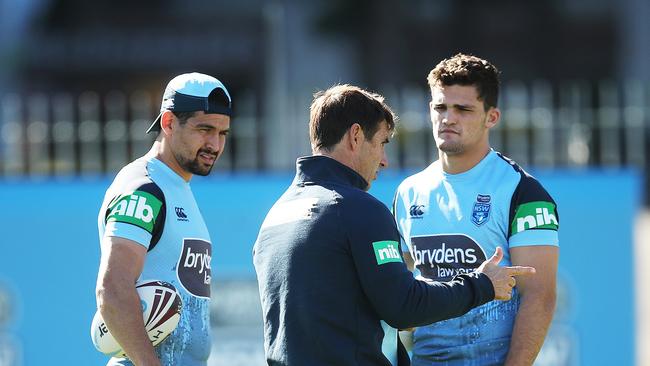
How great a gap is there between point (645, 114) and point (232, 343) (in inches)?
145

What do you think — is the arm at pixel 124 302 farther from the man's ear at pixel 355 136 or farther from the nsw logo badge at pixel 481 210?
the nsw logo badge at pixel 481 210

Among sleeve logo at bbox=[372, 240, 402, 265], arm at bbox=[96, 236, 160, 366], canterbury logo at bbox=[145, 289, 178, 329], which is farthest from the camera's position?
Result: canterbury logo at bbox=[145, 289, 178, 329]

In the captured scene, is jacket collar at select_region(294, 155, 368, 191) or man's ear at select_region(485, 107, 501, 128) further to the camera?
man's ear at select_region(485, 107, 501, 128)

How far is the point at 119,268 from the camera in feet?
11.5

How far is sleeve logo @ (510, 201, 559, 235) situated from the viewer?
3715 mm

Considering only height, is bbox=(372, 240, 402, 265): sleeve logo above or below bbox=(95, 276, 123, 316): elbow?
above

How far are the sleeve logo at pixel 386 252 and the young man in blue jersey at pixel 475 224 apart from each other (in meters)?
0.61

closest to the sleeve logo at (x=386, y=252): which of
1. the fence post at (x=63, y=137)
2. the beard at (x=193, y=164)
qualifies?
the beard at (x=193, y=164)

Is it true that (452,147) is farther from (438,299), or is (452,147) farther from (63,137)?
(63,137)

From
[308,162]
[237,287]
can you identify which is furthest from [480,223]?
[237,287]

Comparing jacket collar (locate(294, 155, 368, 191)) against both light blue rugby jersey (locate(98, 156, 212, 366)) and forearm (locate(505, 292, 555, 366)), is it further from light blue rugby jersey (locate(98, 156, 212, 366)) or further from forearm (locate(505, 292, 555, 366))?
forearm (locate(505, 292, 555, 366))

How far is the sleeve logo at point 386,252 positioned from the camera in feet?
10.6

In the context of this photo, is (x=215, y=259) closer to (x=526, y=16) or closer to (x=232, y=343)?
(x=232, y=343)

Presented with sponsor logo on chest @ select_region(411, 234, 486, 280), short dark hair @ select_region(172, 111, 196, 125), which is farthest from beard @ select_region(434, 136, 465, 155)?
short dark hair @ select_region(172, 111, 196, 125)
